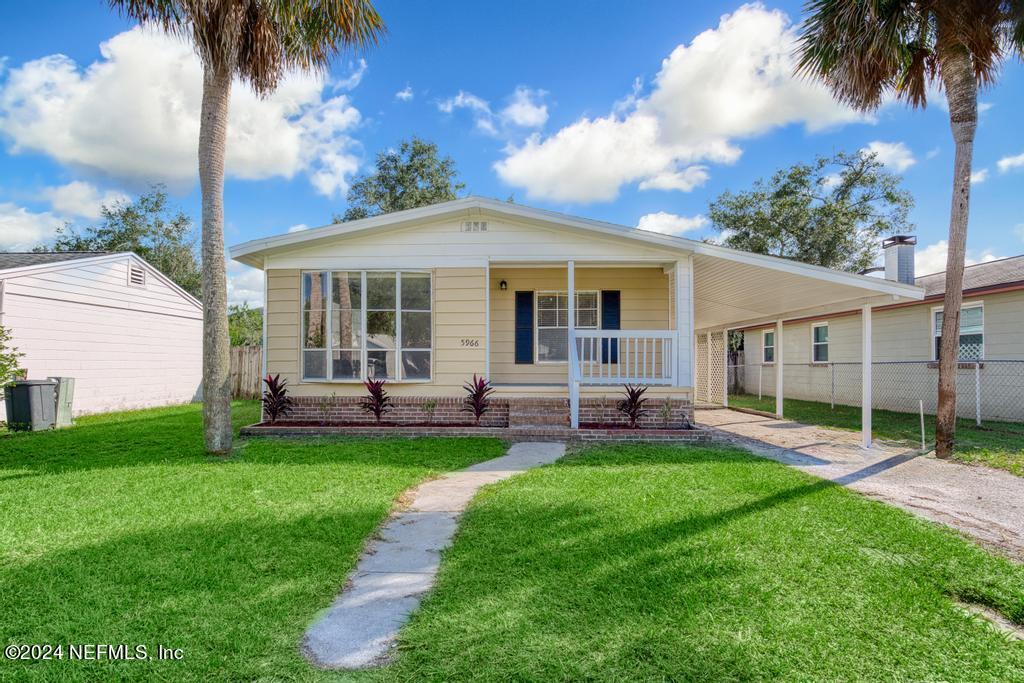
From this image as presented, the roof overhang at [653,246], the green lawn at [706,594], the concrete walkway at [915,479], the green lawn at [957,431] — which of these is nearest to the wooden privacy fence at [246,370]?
the roof overhang at [653,246]

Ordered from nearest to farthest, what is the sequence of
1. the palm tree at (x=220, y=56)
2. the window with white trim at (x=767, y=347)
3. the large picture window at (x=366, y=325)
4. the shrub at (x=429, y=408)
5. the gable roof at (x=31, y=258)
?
the palm tree at (x=220, y=56) → the shrub at (x=429, y=408) → the large picture window at (x=366, y=325) → the gable roof at (x=31, y=258) → the window with white trim at (x=767, y=347)

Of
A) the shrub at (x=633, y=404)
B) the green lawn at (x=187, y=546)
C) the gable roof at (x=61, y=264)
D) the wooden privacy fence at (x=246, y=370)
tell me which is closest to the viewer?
the green lawn at (x=187, y=546)

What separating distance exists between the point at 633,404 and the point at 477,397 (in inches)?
104

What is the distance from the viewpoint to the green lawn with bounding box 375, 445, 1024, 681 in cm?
222

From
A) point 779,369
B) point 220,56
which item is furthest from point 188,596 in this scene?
point 779,369

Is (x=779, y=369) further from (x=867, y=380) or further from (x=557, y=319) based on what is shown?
(x=557, y=319)

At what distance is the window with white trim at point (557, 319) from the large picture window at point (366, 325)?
274cm

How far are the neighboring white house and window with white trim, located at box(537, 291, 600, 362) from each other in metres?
9.51

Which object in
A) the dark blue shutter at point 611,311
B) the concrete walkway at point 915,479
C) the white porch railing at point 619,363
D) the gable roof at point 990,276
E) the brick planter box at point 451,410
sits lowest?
the concrete walkway at point 915,479

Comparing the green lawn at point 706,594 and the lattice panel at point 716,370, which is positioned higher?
the lattice panel at point 716,370

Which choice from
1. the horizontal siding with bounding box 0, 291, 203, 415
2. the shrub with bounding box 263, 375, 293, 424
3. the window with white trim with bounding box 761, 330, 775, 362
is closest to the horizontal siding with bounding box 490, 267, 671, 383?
the shrub with bounding box 263, 375, 293, 424

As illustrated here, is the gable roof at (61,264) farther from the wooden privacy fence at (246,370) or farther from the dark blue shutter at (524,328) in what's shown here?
the dark blue shutter at (524,328)

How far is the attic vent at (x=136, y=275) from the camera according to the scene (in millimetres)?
12422

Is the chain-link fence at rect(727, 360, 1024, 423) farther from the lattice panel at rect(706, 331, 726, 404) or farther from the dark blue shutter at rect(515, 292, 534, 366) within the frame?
the dark blue shutter at rect(515, 292, 534, 366)
